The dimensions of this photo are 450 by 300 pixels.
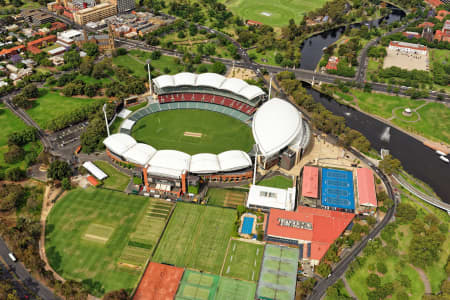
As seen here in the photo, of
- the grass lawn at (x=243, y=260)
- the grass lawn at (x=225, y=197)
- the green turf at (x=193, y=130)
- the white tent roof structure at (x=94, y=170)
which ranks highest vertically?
the green turf at (x=193, y=130)

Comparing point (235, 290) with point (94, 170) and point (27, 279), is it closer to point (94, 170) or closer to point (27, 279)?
point (27, 279)

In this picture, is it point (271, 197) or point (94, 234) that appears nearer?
point (94, 234)

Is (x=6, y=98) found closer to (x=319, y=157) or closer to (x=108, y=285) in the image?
(x=108, y=285)

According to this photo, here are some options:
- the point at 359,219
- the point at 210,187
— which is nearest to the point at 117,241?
the point at 210,187

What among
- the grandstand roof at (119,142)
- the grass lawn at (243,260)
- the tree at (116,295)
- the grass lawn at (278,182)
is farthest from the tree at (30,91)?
the grass lawn at (243,260)

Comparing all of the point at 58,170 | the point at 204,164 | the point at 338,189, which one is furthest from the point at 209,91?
the point at 338,189

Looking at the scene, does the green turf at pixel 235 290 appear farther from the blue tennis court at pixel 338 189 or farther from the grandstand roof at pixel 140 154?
the grandstand roof at pixel 140 154

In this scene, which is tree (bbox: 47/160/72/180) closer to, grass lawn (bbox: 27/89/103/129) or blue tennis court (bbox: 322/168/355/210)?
grass lawn (bbox: 27/89/103/129)
